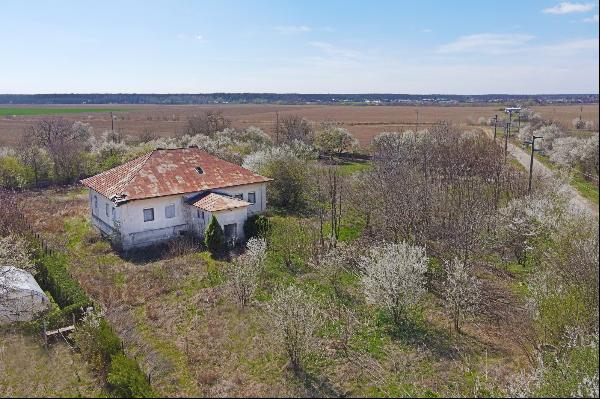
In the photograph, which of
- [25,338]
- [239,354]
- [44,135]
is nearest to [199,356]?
[239,354]

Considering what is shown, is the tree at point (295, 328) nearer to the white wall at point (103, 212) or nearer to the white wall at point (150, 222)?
the white wall at point (150, 222)

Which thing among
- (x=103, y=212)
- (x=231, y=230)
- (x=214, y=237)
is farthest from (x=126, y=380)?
(x=103, y=212)

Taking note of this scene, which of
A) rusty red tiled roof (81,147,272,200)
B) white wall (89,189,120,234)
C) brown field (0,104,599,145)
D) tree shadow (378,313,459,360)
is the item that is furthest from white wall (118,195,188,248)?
brown field (0,104,599,145)

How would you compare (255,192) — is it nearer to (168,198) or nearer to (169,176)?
(169,176)

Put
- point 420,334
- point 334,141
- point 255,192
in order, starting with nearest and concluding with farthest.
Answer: point 420,334
point 255,192
point 334,141

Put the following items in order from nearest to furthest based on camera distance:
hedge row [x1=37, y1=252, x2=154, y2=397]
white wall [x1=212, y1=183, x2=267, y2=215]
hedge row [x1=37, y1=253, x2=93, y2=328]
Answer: hedge row [x1=37, y1=252, x2=154, y2=397] → hedge row [x1=37, y1=253, x2=93, y2=328] → white wall [x1=212, y1=183, x2=267, y2=215]

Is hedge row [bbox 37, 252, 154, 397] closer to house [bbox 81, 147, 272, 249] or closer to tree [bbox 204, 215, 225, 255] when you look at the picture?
house [bbox 81, 147, 272, 249]
